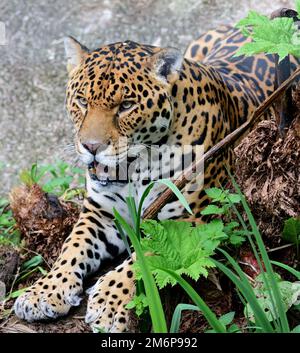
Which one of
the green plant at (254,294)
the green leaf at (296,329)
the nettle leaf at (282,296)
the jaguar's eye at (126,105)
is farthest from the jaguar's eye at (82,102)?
the green leaf at (296,329)

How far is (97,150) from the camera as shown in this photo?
6.59 meters

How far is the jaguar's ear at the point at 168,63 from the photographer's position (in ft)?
22.4

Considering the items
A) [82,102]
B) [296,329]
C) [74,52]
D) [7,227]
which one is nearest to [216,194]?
[296,329]

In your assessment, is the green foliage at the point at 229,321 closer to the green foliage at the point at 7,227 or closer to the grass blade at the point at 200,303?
the grass blade at the point at 200,303

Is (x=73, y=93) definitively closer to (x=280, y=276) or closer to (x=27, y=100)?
(x=280, y=276)

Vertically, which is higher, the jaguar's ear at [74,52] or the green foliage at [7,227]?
the jaguar's ear at [74,52]

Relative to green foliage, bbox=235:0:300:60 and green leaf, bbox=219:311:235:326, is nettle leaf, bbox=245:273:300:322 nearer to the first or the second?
green leaf, bbox=219:311:235:326

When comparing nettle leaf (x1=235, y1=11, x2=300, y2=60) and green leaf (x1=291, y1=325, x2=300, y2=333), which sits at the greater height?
nettle leaf (x1=235, y1=11, x2=300, y2=60)

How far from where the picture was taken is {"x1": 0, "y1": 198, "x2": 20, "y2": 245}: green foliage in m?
7.70

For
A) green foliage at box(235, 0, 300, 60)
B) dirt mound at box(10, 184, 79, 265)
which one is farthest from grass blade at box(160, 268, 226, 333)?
dirt mound at box(10, 184, 79, 265)

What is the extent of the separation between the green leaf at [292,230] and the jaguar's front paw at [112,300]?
1.12m

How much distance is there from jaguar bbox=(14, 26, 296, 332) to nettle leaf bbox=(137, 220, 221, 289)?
0.71m

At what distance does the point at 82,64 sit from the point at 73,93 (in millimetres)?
243
